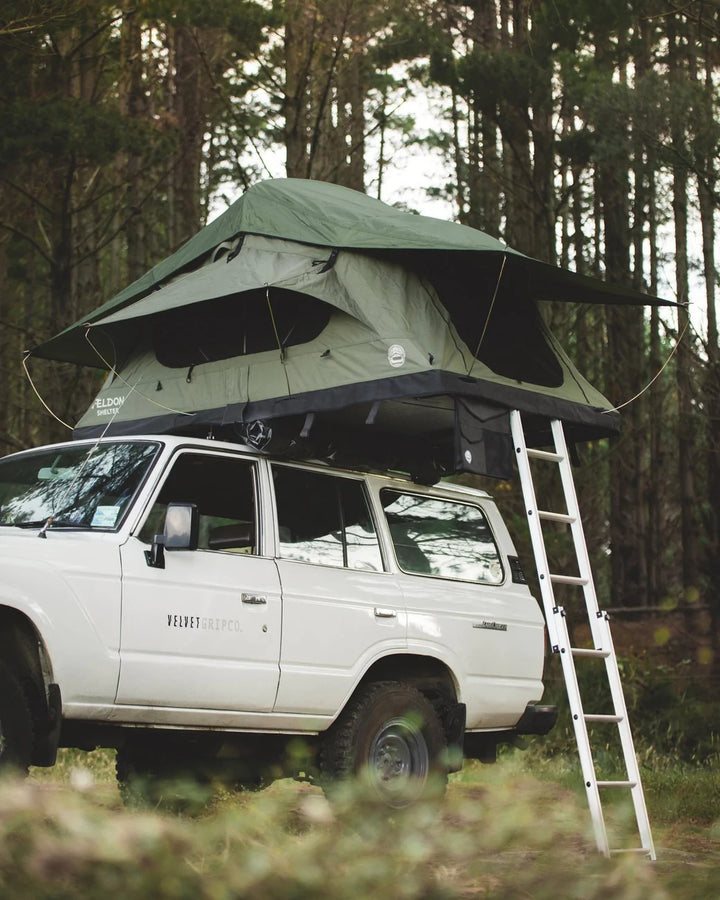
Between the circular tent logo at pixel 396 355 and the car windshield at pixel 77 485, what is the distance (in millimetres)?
1491

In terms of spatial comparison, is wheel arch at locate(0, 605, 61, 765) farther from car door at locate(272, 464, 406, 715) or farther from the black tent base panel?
the black tent base panel

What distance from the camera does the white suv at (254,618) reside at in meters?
5.71

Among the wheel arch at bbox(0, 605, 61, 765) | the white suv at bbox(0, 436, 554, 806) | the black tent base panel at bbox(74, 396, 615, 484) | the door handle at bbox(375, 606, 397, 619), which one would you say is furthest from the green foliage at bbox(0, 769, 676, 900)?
the black tent base panel at bbox(74, 396, 615, 484)

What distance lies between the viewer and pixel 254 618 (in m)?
6.45

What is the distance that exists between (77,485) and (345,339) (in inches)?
74.4

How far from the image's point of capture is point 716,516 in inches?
666

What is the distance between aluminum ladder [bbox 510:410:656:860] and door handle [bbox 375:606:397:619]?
922 mm

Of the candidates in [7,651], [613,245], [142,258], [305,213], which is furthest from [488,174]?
[7,651]

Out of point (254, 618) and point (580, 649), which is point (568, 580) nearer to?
point (580, 649)

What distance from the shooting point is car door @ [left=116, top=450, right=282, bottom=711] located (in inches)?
233

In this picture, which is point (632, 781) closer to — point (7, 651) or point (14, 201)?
point (7, 651)

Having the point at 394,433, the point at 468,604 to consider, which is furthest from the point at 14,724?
the point at 394,433

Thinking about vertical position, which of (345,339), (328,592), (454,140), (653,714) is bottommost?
(653,714)

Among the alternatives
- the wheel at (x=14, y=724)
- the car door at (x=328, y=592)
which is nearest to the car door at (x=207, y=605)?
the car door at (x=328, y=592)
